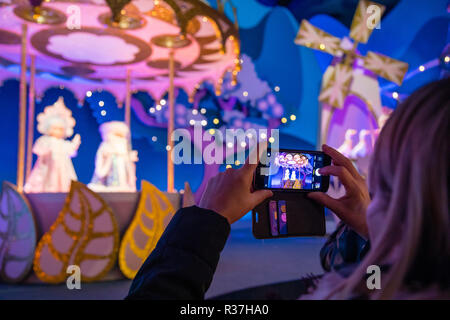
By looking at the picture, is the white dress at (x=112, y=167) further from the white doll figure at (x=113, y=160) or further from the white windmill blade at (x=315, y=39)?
the white windmill blade at (x=315, y=39)

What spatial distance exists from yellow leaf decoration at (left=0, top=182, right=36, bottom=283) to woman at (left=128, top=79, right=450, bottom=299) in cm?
269

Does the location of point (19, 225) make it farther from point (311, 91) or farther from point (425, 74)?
point (425, 74)

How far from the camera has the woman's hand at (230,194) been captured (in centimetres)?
52

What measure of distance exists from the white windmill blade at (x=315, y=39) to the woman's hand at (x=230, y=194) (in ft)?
20.2

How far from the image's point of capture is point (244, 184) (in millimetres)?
548

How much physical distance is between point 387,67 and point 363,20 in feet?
3.21

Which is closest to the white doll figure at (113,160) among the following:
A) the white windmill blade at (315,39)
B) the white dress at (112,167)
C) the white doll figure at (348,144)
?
the white dress at (112,167)

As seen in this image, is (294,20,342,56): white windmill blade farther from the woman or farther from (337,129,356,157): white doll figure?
the woman

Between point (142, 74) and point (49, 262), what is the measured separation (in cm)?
297

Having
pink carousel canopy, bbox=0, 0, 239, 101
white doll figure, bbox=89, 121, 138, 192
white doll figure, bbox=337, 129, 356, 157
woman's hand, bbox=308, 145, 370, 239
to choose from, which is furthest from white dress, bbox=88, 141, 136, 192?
white doll figure, bbox=337, 129, 356, 157

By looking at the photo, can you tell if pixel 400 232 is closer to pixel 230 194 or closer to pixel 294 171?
pixel 230 194

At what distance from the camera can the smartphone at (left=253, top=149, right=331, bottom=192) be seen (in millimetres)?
710
